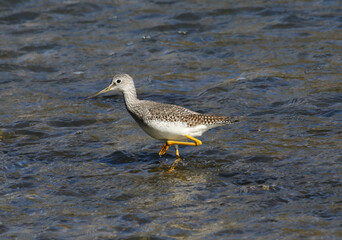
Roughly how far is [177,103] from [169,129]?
10.8 feet

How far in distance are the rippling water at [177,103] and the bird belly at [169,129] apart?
547mm

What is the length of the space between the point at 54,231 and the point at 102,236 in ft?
2.37

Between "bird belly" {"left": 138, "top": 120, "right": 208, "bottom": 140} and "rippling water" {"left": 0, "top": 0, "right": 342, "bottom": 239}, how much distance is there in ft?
A: 1.80

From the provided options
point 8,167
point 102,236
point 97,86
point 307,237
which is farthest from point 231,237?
point 97,86

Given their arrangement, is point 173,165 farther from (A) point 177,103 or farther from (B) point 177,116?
(A) point 177,103

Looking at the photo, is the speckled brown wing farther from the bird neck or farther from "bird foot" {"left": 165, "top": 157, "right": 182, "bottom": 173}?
"bird foot" {"left": 165, "top": 157, "right": 182, "bottom": 173}

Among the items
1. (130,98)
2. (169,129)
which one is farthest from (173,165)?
(130,98)

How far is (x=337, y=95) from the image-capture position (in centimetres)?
1291

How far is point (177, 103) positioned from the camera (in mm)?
13500

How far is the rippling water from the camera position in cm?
837

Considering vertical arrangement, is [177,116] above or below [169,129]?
above

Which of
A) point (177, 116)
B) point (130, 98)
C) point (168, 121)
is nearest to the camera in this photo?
point (168, 121)

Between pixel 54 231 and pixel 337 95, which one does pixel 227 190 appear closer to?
pixel 54 231

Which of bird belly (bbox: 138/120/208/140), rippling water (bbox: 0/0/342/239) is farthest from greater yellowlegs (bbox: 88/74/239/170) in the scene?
rippling water (bbox: 0/0/342/239)
